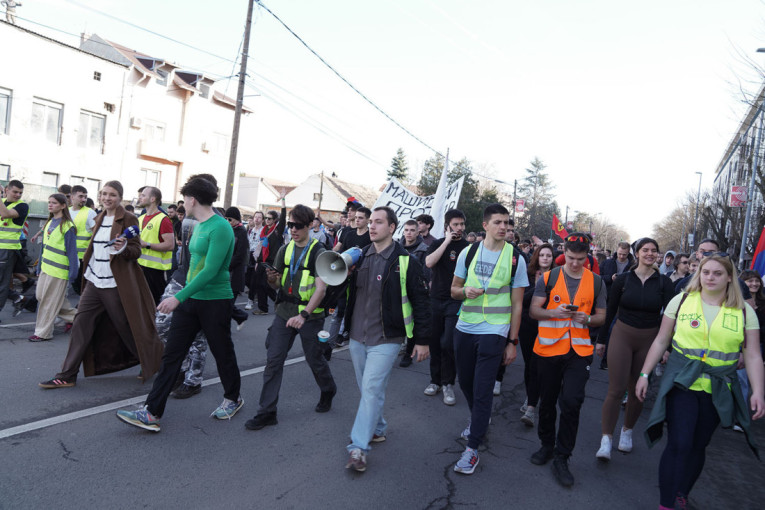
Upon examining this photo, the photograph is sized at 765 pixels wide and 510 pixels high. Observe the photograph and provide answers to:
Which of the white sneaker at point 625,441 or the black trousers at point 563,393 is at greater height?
the black trousers at point 563,393

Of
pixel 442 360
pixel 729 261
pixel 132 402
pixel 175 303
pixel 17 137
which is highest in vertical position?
pixel 17 137

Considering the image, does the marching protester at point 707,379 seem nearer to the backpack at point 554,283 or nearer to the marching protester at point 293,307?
the backpack at point 554,283

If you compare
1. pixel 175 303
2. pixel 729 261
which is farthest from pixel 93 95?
pixel 729 261

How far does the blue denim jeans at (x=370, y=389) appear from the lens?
4.04m

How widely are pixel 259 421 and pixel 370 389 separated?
46.0 inches

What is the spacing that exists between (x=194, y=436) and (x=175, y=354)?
661 millimetres

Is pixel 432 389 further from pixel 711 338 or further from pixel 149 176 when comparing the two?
pixel 149 176

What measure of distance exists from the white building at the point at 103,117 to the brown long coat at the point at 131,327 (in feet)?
72.7

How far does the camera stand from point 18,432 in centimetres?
416

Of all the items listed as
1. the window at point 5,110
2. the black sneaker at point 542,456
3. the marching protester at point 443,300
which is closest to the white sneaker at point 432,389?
the marching protester at point 443,300

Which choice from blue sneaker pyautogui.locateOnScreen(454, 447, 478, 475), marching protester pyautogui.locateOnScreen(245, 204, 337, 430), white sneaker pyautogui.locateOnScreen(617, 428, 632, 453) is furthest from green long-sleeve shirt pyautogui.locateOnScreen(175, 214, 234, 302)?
white sneaker pyautogui.locateOnScreen(617, 428, 632, 453)

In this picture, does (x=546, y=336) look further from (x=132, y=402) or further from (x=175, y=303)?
(x=132, y=402)

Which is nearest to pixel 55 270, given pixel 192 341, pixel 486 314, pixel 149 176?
pixel 192 341

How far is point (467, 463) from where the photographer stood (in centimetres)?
416
